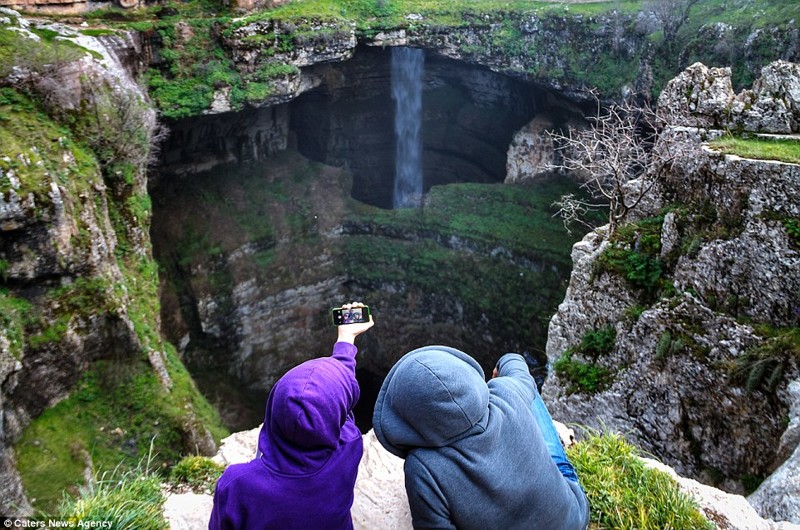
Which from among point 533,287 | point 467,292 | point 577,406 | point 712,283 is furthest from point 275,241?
point 712,283

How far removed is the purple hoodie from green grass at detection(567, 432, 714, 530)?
197cm

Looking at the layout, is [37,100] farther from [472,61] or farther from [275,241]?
[472,61]

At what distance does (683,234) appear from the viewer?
28.0 feet

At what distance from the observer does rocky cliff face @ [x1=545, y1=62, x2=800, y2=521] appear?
23.4 ft

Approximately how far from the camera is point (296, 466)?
8.91ft

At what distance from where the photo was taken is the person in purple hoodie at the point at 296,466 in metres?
2.57

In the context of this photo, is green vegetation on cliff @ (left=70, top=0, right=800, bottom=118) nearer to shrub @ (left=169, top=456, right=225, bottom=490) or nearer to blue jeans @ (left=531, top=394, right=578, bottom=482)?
shrub @ (left=169, top=456, right=225, bottom=490)

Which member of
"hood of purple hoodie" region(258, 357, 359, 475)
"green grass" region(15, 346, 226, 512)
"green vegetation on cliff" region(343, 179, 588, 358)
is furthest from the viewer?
"green vegetation on cliff" region(343, 179, 588, 358)

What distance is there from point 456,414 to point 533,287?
18762mm

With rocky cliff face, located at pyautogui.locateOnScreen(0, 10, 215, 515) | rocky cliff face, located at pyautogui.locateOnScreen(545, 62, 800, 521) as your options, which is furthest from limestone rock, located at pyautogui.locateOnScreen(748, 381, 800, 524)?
rocky cliff face, located at pyautogui.locateOnScreen(0, 10, 215, 515)

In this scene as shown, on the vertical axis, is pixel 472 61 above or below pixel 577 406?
above

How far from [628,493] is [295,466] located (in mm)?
2448

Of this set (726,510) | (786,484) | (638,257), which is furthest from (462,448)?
(638,257)

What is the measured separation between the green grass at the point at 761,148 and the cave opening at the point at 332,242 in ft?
37.1
